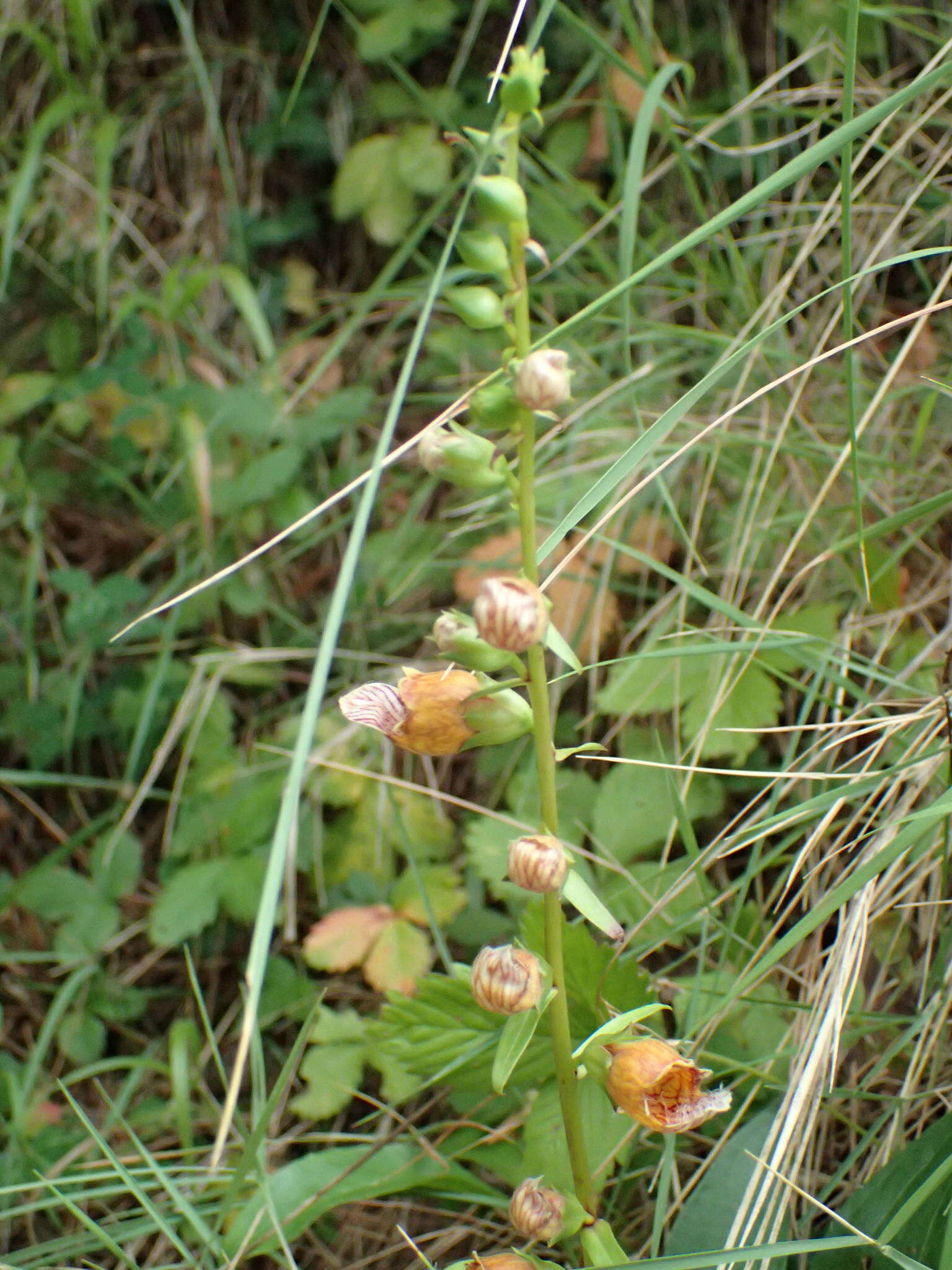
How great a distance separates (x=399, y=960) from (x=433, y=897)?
0.10 m

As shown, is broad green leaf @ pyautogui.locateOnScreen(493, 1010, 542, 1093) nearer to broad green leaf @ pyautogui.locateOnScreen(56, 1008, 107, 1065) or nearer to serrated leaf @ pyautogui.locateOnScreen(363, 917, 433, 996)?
serrated leaf @ pyautogui.locateOnScreen(363, 917, 433, 996)

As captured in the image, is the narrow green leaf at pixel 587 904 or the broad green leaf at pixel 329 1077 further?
the broad green leaf at pixel 329 1077

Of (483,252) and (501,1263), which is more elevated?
(483,252)

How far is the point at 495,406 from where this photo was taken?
0.78m

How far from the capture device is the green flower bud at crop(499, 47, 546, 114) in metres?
0.74

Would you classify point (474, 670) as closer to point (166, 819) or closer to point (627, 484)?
point (627, 484)

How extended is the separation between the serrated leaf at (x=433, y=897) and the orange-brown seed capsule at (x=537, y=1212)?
0.60 metres

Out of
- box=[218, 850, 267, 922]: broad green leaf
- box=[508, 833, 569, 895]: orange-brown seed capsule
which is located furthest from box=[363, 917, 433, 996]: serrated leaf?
box=[508, 833, 569, 895]: orange-brown seed capsule

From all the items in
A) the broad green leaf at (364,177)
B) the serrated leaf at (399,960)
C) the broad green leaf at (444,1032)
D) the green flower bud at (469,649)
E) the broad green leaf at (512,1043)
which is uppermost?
the broad green leaf at (364,177)

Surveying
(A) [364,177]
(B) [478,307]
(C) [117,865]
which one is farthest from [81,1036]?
(A) [364,177]

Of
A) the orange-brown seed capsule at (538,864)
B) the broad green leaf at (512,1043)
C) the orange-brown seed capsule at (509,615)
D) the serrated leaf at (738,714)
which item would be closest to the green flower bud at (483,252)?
the orange-brown seed capsule at (509,615)

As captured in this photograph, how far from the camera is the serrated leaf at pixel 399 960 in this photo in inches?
55.5

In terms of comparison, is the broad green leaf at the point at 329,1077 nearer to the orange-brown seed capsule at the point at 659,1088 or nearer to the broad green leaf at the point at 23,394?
the orange-brown seed capsule at the point at 659,1088

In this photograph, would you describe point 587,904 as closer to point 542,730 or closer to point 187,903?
point 542,730
